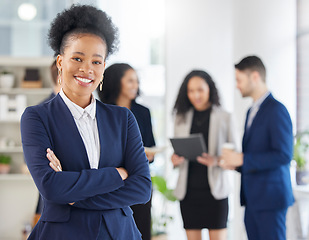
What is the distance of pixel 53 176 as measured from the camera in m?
1.53

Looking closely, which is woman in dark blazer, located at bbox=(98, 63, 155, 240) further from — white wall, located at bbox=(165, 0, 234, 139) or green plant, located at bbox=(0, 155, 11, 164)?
green plant, located at bbox=(0, 155, 11, 164)

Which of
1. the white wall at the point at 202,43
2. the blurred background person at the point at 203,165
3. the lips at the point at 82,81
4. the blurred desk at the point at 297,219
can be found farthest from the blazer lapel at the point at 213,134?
the white wall at the point at 202,43

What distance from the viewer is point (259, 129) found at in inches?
113

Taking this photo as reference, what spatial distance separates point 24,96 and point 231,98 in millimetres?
2612

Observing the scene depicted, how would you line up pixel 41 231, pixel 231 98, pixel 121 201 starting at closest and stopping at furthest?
pixel 41 231
pixel 121 201
pixel 231 98

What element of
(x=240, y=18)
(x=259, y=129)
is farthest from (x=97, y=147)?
(x=240, y=18)

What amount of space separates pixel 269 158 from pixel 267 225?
428mm

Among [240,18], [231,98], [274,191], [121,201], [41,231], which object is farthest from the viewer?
[231,98]

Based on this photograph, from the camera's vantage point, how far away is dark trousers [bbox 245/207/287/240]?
2.78m

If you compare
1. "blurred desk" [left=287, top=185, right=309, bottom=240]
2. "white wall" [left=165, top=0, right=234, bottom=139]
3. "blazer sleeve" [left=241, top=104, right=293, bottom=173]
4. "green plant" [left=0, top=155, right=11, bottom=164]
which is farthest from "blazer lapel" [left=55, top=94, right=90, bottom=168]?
"green plant" [left=0, top=155, right=11, bottom=164]

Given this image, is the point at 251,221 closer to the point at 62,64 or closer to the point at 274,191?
the point at 274,191

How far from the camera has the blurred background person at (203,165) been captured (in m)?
3.20

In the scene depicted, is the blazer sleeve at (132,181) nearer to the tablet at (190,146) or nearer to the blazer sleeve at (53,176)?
the blazer sleeve at (53,176)

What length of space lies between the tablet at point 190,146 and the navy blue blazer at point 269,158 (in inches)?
13.2
